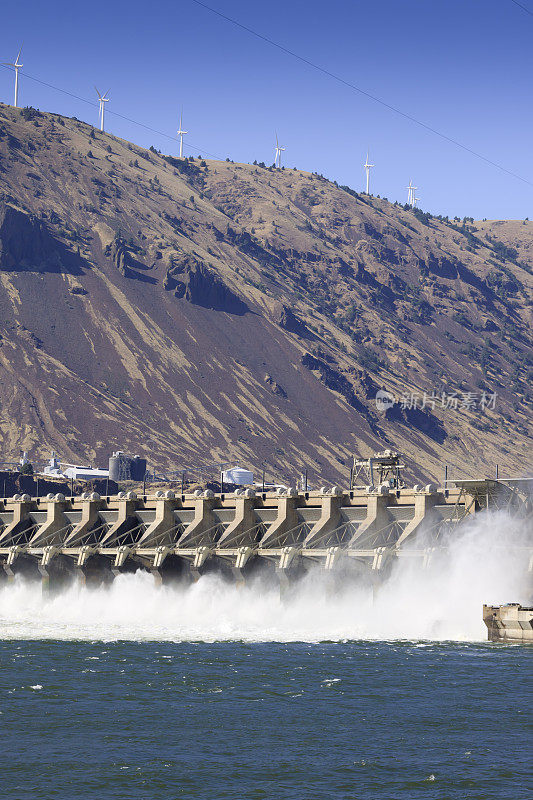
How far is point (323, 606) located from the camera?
8062 cm

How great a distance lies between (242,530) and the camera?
89.1m

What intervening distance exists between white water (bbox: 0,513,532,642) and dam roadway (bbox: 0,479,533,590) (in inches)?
49.0

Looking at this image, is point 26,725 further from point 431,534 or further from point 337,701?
point 431,534

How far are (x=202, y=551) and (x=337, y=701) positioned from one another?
34.8 m

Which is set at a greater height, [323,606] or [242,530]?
Result: [242,530]

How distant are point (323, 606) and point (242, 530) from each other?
11.3m

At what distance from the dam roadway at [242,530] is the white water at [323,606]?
4.09 ft

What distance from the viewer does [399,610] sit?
7544 centimetres

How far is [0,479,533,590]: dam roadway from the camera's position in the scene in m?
79.2

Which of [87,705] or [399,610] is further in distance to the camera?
[399,610]

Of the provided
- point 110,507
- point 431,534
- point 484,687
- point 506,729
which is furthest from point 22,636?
point 506,729

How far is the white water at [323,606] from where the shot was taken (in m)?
73.2

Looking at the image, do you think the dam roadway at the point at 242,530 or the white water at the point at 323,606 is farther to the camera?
the dam roadway at the point at 242,530

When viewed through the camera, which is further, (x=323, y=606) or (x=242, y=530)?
(x=242, y=530)
